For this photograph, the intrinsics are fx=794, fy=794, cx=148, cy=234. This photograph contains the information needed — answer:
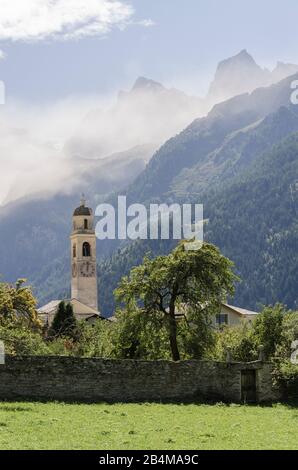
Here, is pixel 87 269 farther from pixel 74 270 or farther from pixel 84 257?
pixel 74 270

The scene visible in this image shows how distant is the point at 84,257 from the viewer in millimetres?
131750

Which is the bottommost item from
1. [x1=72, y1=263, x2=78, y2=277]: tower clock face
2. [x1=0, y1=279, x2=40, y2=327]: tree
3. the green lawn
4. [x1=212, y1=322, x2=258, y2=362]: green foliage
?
the green lawn

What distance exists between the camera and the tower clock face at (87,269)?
131000 mm

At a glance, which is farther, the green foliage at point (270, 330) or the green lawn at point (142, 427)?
the green foliage at point (270, 330)

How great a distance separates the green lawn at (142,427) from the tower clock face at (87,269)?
94346 millimetres

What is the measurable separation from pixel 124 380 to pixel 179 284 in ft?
40.3

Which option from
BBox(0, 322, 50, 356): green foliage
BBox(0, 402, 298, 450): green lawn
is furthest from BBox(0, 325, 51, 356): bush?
BBox(0, 402, 298, 450): green lawn

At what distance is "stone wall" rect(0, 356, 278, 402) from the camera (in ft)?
119

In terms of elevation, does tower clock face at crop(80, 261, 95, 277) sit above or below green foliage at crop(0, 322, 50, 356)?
above

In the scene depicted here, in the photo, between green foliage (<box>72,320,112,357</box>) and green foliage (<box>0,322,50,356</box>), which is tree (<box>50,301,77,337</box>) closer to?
green foliage (<box>72,320,112,357</box>)

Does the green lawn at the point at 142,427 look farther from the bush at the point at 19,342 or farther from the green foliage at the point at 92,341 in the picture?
the green foliage at the point at 92,341

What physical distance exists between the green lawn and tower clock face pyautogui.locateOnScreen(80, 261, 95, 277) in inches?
3714

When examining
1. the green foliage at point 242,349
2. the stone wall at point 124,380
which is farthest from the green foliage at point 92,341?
the stone wall at point 124,380

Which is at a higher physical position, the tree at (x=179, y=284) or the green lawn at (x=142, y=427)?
the tree at (x=179, y=284)
